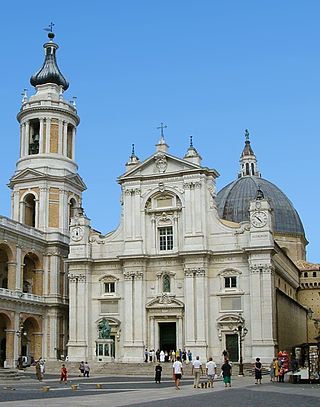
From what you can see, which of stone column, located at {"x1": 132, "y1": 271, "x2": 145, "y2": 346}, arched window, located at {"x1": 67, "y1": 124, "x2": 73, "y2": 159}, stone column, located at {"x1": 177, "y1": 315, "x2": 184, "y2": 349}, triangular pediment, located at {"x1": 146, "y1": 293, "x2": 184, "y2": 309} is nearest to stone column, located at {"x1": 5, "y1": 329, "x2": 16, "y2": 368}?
stone column, located at {"x1": 132, "y1": 271, "x2": 145, "y2": 346}

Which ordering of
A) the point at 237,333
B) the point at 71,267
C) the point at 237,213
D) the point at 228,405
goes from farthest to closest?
the point at 237,213 → the point at 71,267 → the point at 237,333 → the point at 228,405

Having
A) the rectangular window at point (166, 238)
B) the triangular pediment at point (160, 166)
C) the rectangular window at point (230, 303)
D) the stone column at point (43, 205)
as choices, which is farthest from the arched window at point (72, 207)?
the rectangular window at point (230, 303)

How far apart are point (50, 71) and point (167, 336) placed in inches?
1206

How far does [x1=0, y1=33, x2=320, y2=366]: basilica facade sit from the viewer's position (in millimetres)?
59625

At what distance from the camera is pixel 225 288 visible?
60562 mm

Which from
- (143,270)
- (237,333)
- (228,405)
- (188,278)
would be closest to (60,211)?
(143,270)

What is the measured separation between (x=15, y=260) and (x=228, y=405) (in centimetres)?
4190

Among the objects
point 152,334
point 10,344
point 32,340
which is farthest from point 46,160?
point 152,334

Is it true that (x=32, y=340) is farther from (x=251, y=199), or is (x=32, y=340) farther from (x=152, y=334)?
(x=251, y=199)

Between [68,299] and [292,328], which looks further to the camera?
[292,328]

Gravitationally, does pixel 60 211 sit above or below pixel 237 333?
above

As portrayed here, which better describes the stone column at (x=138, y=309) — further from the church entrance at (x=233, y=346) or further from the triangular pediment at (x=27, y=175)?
the triangular pediment at (x=27, y=175)

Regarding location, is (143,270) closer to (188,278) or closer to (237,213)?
(188,278)

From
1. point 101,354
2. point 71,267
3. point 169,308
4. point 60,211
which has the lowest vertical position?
point 101,354
